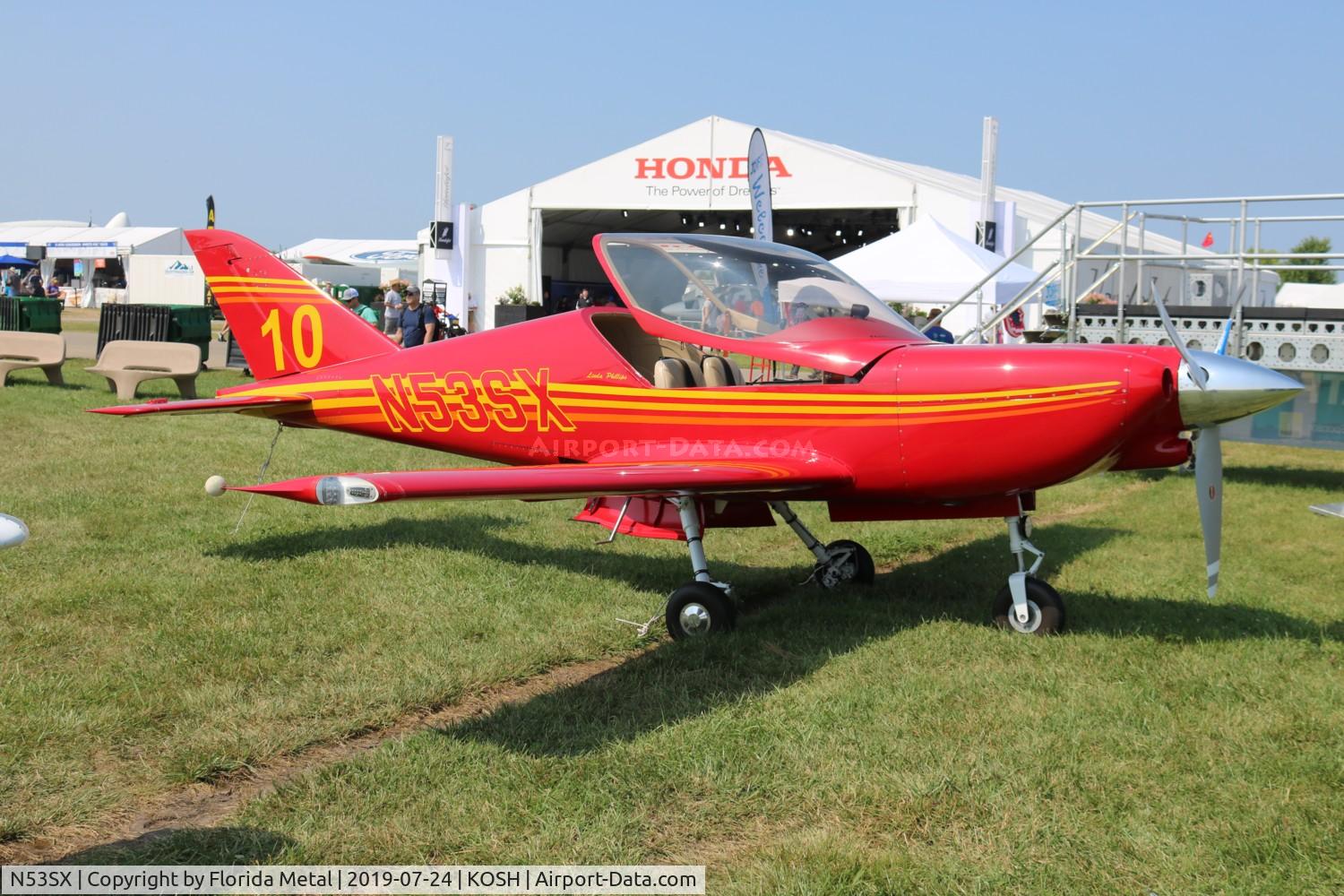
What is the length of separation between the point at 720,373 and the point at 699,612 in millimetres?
1489

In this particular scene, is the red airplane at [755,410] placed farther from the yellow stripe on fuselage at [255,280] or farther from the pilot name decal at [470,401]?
the yellow stripe on fuselage at [255,280]

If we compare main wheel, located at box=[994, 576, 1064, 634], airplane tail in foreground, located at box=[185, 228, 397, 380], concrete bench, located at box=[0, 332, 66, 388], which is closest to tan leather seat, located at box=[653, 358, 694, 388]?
main wheel, located at box=[994, 576, 1064, 634]

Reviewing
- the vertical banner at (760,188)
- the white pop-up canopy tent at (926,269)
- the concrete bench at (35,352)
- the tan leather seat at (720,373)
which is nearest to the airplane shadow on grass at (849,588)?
the tan leather seat at (720,373)

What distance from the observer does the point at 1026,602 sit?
6.10 m

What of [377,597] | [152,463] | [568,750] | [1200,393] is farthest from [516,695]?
[152,463]

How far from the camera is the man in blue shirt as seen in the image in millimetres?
17406

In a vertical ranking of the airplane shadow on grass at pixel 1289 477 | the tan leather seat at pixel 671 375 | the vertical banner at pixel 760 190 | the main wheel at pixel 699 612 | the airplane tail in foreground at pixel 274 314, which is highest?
the vertical banner at pixel 760 190

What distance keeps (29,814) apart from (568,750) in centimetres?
189

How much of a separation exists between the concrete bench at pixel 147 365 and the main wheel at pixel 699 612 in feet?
35.6

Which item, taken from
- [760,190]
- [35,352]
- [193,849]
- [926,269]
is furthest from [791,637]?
[35,352]

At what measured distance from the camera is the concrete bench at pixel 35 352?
16.0m

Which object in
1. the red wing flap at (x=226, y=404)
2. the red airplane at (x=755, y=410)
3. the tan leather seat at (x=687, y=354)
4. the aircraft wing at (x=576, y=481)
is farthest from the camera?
the red wing flap at (x=226, y=404)

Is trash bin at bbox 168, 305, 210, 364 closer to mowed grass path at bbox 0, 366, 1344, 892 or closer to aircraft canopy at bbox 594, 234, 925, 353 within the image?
mowed grass path at bbox 0, 366, 1344, 892

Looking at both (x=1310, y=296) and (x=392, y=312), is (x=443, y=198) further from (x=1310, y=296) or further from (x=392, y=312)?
(x=1310, y=296)
